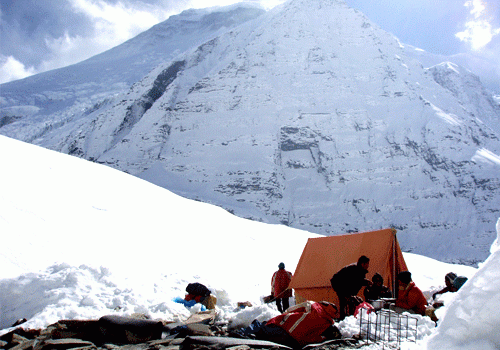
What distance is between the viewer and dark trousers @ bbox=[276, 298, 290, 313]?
8.78m

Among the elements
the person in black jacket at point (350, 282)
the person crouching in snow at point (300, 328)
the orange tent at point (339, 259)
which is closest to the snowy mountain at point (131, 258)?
the person crouching in snow at point (300, 328)

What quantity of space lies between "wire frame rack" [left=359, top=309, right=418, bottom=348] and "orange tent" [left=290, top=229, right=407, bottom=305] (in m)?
3.49

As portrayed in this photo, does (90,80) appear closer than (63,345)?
No

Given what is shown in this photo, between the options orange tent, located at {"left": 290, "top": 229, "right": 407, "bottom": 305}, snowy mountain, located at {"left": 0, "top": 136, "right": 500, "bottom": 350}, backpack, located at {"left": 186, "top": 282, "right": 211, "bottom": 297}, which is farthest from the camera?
orange tent, located at {"left": 290, "top": 229, "right": 407, "bottom": 305}

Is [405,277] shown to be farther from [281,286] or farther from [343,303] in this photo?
[281,286]

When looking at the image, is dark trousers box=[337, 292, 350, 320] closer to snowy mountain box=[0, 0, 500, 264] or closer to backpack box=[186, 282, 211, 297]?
backpack box=[186, 282, 211, 297]

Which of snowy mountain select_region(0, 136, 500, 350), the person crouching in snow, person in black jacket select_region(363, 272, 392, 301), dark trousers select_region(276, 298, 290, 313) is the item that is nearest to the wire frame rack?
snowy mountain select_region(0, 136, 500, 350)

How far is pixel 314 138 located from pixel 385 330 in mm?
98415

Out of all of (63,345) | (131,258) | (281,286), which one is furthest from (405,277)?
(131,258)

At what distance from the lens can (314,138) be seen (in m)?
102

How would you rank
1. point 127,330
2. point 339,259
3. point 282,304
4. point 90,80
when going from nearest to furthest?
point 127,330 → point 282,304 → point 339,259 → point 90,80

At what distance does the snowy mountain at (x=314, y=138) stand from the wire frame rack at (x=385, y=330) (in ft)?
251

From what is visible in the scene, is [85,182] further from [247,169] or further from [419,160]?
[419,160]

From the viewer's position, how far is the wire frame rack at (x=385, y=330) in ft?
15.7
